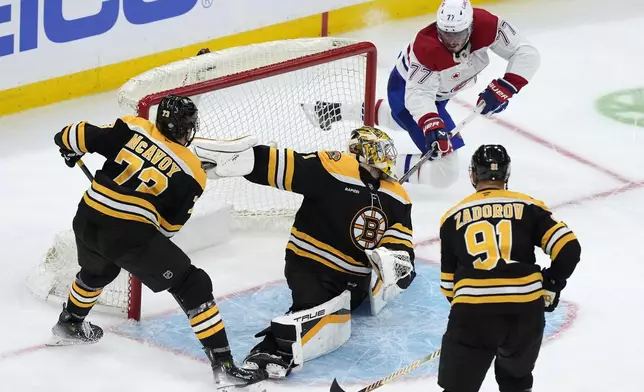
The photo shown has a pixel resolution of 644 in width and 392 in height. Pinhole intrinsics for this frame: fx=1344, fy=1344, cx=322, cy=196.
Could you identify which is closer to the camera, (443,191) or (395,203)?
(395,203)

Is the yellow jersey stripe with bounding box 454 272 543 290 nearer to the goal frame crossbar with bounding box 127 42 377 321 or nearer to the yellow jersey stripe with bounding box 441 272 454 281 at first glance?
the yellow jersey stripe with bounding box 441 272 454 281

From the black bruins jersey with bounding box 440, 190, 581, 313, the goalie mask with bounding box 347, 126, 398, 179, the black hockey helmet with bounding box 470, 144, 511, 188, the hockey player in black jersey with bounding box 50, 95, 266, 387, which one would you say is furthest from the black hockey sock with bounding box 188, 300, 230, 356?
the black hockey helmet with bounding box 470, 144, 511, 188

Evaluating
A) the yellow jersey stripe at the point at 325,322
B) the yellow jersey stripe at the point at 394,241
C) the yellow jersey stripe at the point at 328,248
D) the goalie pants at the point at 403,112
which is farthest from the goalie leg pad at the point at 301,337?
the goalie pants at the point at 403,112

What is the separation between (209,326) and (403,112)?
5.88ft

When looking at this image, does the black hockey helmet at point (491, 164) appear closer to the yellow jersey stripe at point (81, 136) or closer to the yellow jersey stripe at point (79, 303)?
the yellow jersey stripe at point (81, 136)

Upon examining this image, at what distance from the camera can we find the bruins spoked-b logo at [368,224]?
4.34 meters

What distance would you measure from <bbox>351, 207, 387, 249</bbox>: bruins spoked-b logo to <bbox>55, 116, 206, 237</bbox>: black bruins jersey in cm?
57

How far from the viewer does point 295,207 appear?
5.25m

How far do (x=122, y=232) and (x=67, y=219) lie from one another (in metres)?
1.35

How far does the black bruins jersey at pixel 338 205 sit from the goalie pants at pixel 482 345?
30.4 inches

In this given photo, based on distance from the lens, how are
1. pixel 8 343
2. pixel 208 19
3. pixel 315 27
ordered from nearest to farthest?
pixel 8 343 < pixel 208 19 < pixel 315 27

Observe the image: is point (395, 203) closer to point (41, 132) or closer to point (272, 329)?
point (272, 329)

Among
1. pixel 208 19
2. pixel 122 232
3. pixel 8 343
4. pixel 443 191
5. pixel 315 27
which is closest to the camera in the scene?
pixel 122 232

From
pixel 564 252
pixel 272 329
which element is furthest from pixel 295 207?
pixel 564 252
